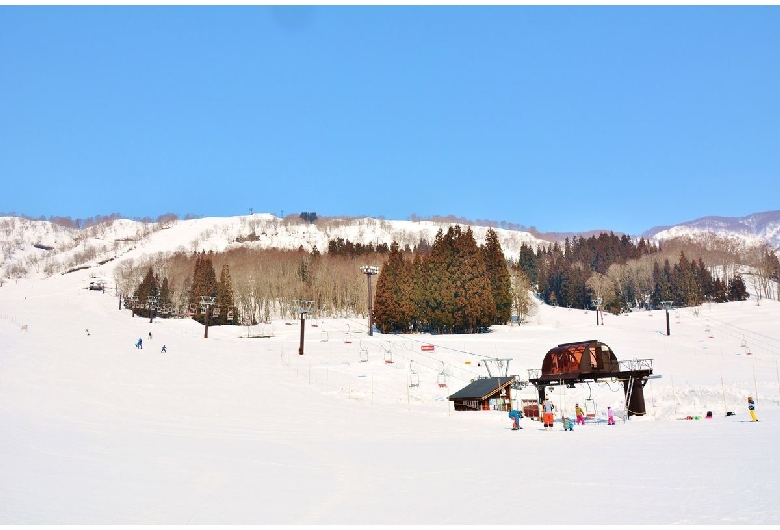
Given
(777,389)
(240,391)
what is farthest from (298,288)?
(777,389)

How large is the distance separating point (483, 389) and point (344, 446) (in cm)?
1690

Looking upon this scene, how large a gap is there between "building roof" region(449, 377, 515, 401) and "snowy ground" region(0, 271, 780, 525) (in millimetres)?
1387

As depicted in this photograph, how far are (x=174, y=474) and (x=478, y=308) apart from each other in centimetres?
6058

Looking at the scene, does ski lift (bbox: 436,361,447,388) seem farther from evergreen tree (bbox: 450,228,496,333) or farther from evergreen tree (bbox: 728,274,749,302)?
evergreen tree (bbox: 728,274,749,302)

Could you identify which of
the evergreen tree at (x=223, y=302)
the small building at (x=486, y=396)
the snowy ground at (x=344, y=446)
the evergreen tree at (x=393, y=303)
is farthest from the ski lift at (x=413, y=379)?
the evergreen tree at (x=223, y=302)

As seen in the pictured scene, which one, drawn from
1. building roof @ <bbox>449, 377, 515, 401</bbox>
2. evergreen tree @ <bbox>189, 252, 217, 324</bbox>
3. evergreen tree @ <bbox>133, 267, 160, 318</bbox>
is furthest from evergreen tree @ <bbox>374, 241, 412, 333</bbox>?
evergreen tree @ <bbox>133, 267, 160, 318</bbox>

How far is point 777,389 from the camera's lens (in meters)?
31.5

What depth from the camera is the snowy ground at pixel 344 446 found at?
28.9 feet

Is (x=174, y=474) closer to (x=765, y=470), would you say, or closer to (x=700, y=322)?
(x=765, y=470)

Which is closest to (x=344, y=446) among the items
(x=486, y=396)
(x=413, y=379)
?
(x=486, y=396)

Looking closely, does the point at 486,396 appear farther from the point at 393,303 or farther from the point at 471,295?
the point at 393,303

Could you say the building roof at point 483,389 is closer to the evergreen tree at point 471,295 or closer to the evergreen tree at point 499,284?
the evergreen tree at point 471,295

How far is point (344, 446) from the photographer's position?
663 inches

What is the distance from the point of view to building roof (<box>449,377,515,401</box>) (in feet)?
104
